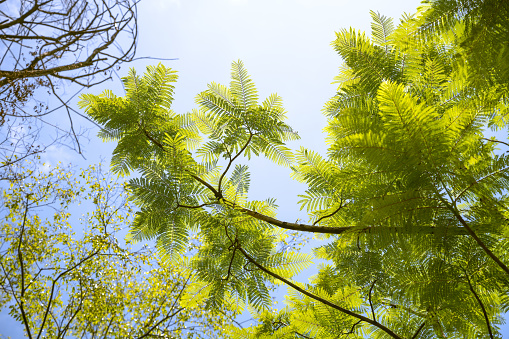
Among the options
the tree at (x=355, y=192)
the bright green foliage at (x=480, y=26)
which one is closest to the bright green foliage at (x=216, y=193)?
the tree at (x=355, y=192)

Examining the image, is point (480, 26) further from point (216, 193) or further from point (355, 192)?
point (216, 193)

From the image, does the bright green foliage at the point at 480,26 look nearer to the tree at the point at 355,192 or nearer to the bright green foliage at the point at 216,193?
the tree at the point at 355,192

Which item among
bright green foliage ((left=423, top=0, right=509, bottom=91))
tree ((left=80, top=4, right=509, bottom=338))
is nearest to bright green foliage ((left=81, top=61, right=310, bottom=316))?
tree ((left=80, top=4, right=509, bottom=338))

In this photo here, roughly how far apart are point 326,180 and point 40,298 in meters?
4.91

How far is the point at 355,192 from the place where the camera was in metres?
1.45

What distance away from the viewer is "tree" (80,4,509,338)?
1.05 metres

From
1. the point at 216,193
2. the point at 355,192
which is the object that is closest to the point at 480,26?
the point at 355,192

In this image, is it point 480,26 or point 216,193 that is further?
point 216,193

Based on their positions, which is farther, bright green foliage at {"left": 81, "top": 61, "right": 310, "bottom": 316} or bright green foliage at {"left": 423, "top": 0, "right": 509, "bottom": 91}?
bright green foliage at {"left": 81, "top": 61, "right": 310, "bottom": 316}

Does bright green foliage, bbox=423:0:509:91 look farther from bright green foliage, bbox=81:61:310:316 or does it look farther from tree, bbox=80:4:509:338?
bright green foliage, bbox=81:61:310:316

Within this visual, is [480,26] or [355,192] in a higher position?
[480,26]

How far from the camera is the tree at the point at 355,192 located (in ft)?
3.44

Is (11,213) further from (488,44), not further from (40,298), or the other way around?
(488,44)

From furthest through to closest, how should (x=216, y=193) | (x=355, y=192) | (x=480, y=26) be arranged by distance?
(x=216, y=193), (x=355, y=192), (x=480, y=26)
